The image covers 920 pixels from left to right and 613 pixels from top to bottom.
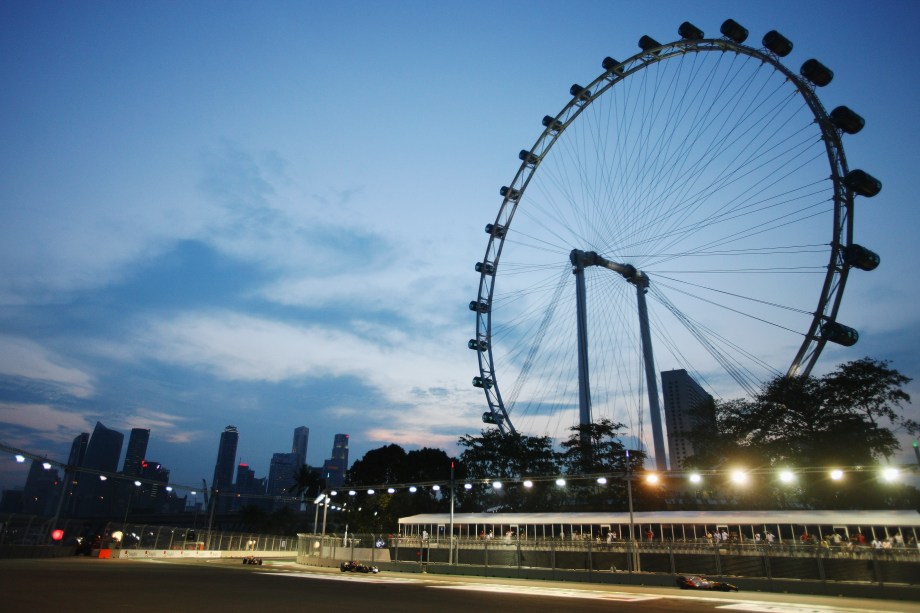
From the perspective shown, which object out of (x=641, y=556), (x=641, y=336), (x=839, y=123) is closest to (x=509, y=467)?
(x=641, y=336)

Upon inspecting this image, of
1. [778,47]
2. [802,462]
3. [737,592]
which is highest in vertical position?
[778,47]

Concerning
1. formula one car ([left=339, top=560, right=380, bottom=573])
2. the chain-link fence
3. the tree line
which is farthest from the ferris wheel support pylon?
formula one car ([left=339, top=560, right=380, bottom=573])

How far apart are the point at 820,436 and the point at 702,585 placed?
33077mm

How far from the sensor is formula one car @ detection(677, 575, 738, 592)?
26.8 metres

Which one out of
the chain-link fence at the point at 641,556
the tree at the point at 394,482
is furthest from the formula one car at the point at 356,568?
the tree at the point at 394,482

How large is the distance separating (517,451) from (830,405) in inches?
1414

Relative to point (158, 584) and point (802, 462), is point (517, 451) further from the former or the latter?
point (158, 584)

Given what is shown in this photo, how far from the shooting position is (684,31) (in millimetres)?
39188

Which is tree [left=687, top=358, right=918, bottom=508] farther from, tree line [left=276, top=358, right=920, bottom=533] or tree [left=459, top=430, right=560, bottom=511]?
tree [left=459, top=430, right=560, bottom=511]

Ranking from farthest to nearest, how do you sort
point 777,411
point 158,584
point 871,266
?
point 777,411
point 871,266
point 158,584

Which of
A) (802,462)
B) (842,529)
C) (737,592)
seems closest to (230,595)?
(737,592)

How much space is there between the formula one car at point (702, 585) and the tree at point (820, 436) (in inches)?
1010

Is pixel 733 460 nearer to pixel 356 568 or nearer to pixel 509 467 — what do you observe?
pixel 509 467

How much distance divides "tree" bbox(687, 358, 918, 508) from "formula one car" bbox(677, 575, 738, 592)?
25658 mm
